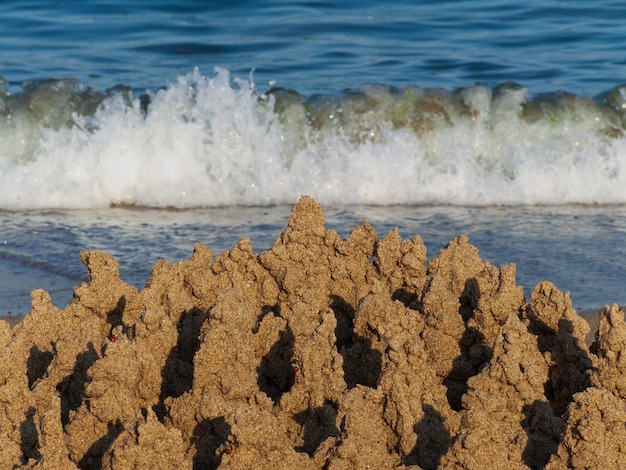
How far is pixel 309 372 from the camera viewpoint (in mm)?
2814

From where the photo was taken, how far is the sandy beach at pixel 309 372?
2.42 meters

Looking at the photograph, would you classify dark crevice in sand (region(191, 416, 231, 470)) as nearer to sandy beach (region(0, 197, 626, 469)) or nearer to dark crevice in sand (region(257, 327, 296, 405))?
sandy beach (region(0, 197, 626, 469))

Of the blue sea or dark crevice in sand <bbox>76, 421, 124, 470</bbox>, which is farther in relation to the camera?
the blue sea

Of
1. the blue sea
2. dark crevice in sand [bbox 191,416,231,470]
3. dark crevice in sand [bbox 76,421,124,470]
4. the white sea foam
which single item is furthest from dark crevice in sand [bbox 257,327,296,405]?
the white sea foam

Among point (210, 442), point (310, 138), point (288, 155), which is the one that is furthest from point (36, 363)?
point (310, 138)

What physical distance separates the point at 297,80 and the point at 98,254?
7.19 meters

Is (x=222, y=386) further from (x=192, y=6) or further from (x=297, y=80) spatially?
(x=192, y=6)

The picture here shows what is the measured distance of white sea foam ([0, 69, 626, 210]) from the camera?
8.45 metres

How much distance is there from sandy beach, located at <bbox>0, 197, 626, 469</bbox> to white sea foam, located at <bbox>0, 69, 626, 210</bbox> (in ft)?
15.5

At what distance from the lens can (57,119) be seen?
9.31 metres

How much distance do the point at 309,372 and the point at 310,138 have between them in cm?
648

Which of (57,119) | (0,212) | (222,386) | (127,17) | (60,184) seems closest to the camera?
(222,386)

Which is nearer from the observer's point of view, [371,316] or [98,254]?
[371,316]

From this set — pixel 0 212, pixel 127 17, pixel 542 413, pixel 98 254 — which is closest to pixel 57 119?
pixel 0 212
